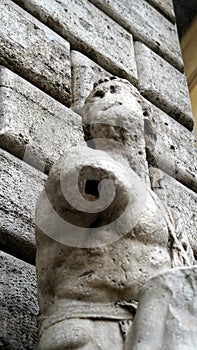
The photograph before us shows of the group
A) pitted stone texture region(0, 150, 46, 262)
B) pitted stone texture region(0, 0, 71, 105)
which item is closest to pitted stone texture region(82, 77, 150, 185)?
pitted stone texture region(0, 150, 46, 262)

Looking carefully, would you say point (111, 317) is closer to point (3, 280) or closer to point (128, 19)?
point (3, 280)

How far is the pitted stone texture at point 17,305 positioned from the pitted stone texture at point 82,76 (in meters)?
0.64

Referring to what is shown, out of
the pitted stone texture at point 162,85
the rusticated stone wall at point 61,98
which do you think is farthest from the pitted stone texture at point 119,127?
the pitted stone texture at point 162,85

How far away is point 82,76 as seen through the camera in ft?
7.90

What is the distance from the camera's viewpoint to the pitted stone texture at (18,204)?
184cm

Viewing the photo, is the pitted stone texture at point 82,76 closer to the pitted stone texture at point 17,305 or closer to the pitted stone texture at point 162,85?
the pitted stone texture at point 162,85

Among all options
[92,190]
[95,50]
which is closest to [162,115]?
[95,50]

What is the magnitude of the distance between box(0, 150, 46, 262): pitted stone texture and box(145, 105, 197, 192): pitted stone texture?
519 millimetres

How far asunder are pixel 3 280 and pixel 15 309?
0.07 m

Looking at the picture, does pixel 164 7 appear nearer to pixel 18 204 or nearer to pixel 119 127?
pixel 18 204

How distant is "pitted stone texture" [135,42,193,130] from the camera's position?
8.81 feet

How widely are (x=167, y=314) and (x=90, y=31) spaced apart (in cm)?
148

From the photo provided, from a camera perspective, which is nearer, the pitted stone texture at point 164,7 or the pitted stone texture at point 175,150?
the pitted stone texture at point 175,150

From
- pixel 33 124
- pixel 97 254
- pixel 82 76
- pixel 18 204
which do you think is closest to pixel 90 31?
pixel 82 76
